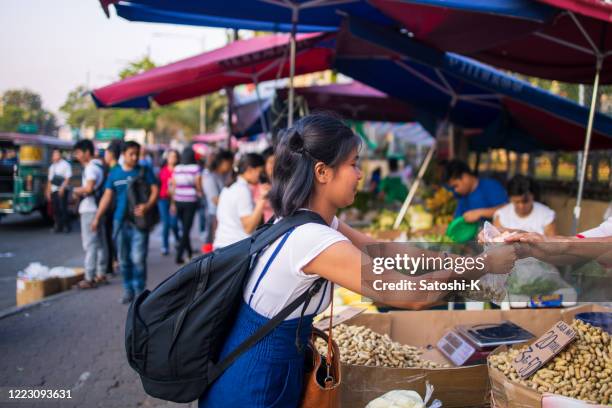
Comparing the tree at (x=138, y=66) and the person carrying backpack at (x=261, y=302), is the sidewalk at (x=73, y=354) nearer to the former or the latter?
the person carrying backpack at (x=261, y=302)

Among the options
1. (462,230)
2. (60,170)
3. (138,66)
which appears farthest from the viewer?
(138,66)

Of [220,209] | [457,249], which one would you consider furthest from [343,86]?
[457,249]

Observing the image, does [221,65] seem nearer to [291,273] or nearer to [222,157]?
[222,157]

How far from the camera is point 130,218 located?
617cm

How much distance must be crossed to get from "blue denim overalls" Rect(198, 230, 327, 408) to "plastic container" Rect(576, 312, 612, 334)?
5.01 ft

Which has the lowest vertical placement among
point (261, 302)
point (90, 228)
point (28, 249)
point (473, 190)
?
point (28, 249)

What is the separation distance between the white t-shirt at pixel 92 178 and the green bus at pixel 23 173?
6.10 m

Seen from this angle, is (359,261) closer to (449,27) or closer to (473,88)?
(449,27)

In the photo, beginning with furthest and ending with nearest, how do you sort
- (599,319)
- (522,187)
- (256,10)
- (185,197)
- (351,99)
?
(351,99)
(185,197)
(256,10)
(522,187)
(599,319)

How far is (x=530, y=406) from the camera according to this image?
84.4 inches

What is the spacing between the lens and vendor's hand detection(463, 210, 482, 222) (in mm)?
5203

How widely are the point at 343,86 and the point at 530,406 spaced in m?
7.87

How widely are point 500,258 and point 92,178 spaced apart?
6.17 metres


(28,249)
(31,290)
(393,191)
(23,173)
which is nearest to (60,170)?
(23,173)
